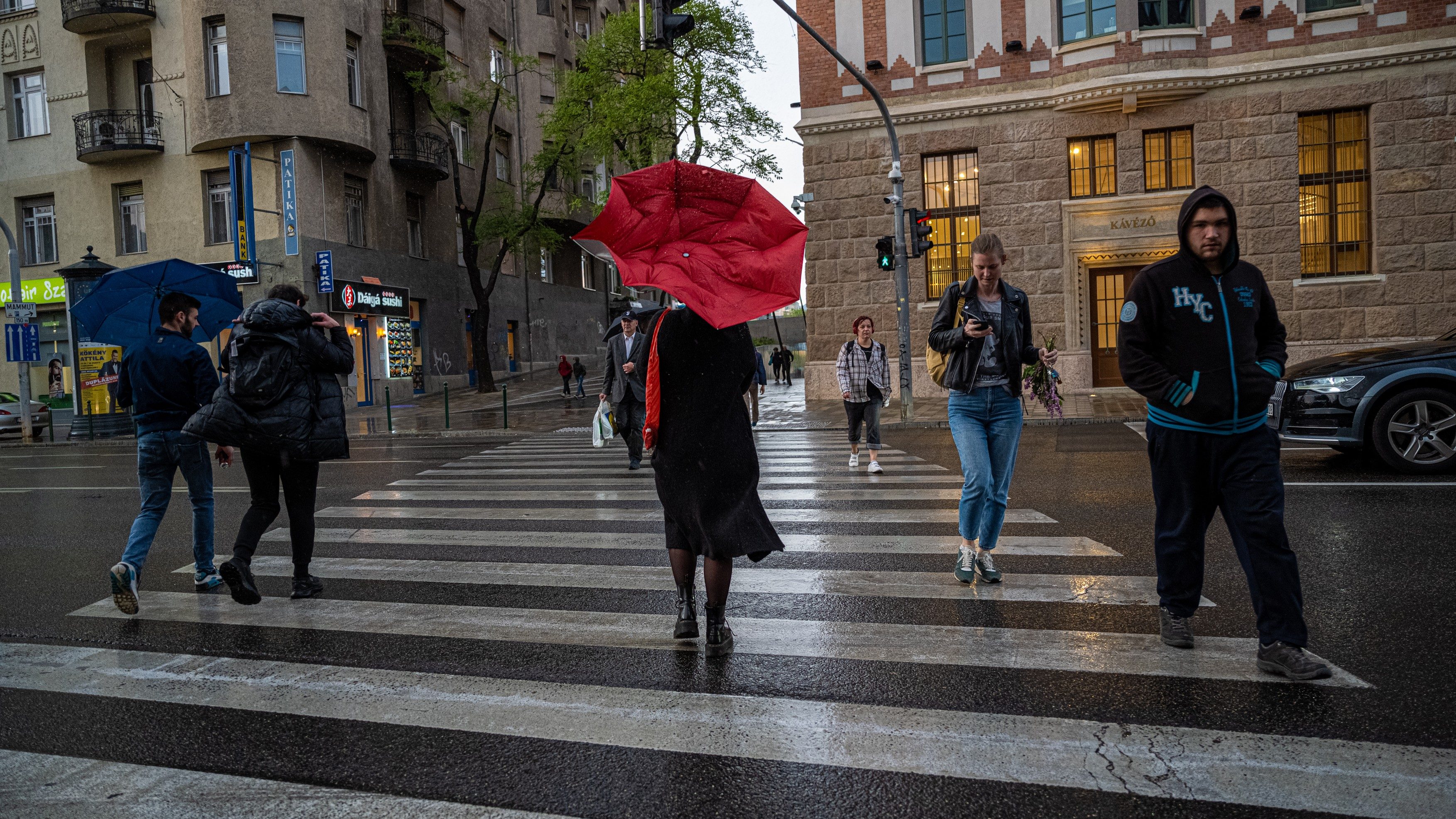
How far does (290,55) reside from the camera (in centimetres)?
2736

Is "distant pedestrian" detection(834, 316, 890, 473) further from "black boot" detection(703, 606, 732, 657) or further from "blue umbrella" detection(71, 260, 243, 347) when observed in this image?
"black boot" detection(703, 606, 732, 657)

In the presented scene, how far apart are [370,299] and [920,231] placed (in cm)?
1901

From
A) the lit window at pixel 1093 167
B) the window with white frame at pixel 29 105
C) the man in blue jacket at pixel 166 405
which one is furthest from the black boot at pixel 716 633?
the window with white frame at pixel 29 105

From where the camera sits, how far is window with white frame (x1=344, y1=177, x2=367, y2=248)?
2942 centimetres

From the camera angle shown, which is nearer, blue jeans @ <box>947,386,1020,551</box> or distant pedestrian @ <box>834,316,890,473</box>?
blue jeans @ <box>947,386,1020,551</box>

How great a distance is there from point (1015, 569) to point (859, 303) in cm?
1793

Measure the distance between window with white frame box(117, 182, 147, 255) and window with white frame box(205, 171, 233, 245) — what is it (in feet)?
8.77

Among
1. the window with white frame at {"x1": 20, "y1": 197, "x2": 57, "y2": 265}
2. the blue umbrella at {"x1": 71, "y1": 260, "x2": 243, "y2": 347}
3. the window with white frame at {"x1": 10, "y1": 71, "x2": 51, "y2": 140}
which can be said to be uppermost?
the window with white frame at {"x1": 10, "y1": 71, "x2": 51, "y2": 140}

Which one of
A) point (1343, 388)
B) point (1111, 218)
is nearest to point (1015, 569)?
point (1343, 388)

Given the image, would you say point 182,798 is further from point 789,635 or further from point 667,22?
point 667,22

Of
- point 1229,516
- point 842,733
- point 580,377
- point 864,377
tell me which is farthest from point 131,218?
point 1229,516

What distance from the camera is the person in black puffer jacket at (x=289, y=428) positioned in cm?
538

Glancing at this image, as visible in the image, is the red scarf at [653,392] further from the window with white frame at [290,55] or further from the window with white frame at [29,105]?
the window with white frame at [29,105]

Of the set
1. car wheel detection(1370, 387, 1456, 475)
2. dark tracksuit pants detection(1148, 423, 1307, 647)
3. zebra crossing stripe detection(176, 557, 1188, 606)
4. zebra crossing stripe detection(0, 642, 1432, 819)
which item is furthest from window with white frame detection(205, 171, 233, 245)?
dark tracksuit pants detection(1148, 423, 1307, 647)
